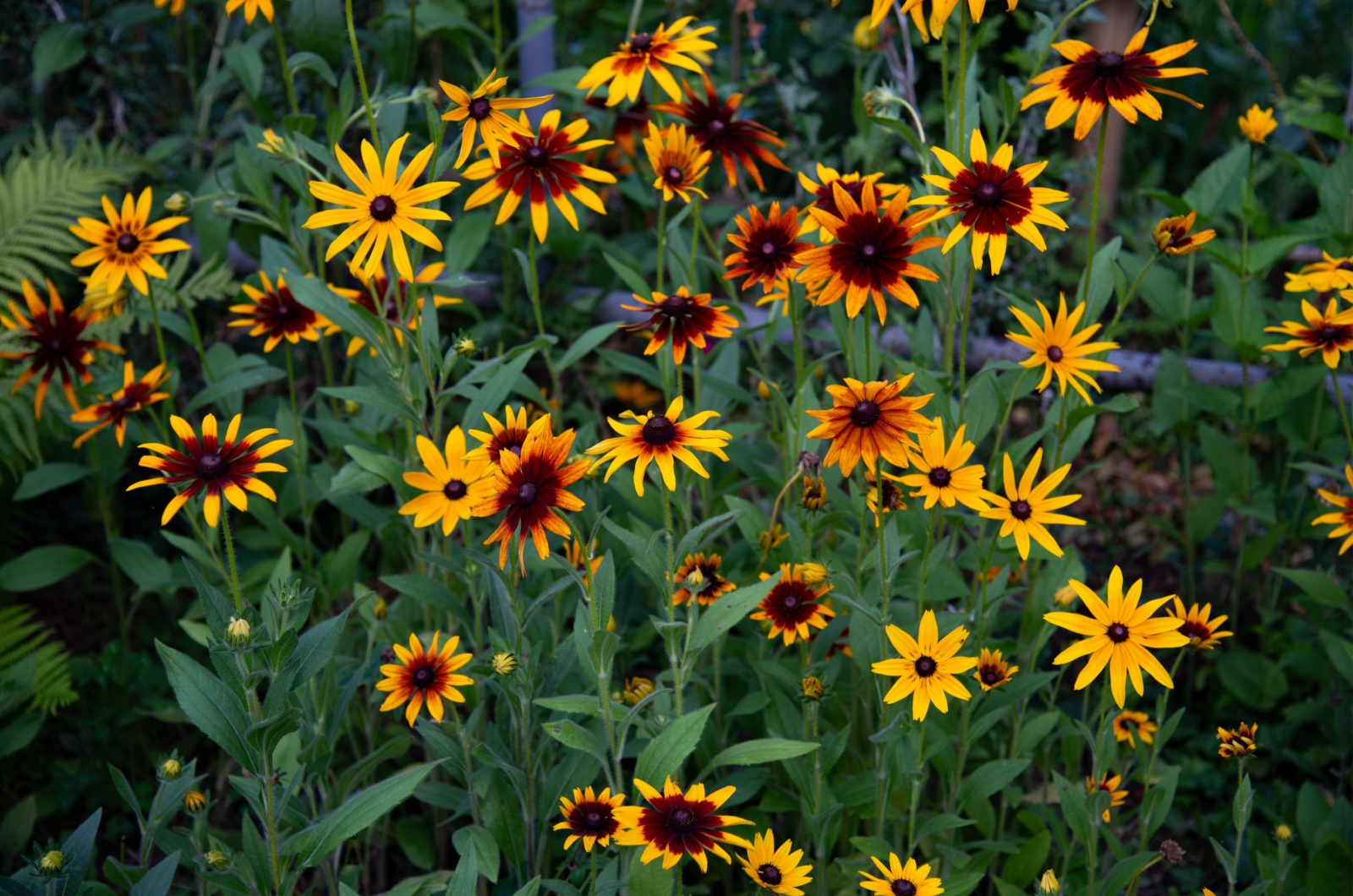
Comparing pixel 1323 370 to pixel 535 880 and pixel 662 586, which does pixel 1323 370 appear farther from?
pixel 535 880

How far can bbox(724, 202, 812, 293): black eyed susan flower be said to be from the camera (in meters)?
1.59

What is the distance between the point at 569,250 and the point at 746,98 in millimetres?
712

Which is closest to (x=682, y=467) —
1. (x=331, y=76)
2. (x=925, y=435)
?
(x=925, y=435)

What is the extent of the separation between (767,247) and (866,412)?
40cm

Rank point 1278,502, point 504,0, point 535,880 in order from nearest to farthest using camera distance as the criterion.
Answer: point 535,880
point 1278,502
point 504,0

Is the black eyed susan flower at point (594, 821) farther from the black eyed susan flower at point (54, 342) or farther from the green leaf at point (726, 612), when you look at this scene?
the black eyed susan flower at point (54, 342)

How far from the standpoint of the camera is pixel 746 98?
9.41 feet

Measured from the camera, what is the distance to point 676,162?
1.73 metres

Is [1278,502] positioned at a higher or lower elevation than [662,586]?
lower

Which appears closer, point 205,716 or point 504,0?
point 205,716

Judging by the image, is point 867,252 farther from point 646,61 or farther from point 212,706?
point 212,706

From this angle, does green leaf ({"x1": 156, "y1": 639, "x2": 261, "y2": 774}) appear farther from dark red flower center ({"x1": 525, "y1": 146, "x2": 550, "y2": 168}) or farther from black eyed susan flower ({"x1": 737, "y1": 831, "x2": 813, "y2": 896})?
dark red flower center ({"x1": 525, "y1": 146, "x2": 550, "y2": 168})

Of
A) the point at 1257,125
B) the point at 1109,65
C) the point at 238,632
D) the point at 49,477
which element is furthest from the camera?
the point at 49,477

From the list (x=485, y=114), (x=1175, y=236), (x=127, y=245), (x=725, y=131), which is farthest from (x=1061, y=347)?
(x=127, y=245)
